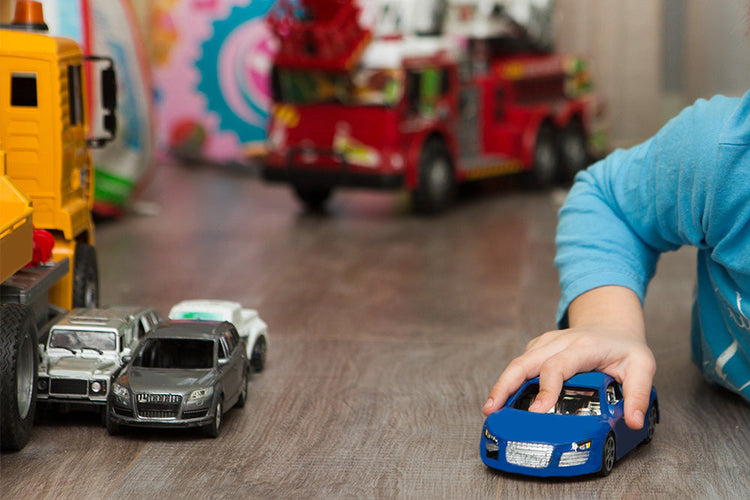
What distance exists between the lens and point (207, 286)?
4746mm

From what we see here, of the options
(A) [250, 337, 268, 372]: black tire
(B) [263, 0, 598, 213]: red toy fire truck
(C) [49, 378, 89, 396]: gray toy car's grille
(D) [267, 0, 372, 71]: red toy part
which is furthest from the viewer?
(B) [263, 0, 598, 213]: red toy fire truck

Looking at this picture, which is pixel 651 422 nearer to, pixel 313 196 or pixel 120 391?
pixel 120 391

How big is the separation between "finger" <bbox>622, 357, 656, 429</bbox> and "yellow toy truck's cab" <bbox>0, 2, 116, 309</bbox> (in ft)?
5.52

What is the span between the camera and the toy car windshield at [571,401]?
2342mm

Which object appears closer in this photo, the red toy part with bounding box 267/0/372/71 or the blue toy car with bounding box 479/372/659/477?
the blue toy car with bounding box 479/372/659/477

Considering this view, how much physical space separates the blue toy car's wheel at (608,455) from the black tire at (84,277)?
1.67m

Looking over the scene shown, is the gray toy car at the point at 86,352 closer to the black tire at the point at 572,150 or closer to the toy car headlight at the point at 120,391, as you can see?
the toy car headlight at the point at 120,391

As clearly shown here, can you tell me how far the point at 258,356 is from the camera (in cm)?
335

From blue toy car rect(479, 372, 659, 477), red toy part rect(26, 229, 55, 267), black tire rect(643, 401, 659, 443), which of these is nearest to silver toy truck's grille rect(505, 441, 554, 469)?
blue toy car rect(479, 372, 659, 477)

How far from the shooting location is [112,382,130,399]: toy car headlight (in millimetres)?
2627

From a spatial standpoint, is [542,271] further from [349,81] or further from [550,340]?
[550,340]

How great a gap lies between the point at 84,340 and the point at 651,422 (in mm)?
1474

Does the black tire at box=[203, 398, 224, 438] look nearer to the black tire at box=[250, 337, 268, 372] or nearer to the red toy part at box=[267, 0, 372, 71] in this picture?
the black tire at box=[250, 337, 268, 372]

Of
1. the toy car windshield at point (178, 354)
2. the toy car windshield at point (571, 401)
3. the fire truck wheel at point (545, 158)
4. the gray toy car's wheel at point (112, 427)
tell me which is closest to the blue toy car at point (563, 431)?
the toy car windshield at point (571, 401)
